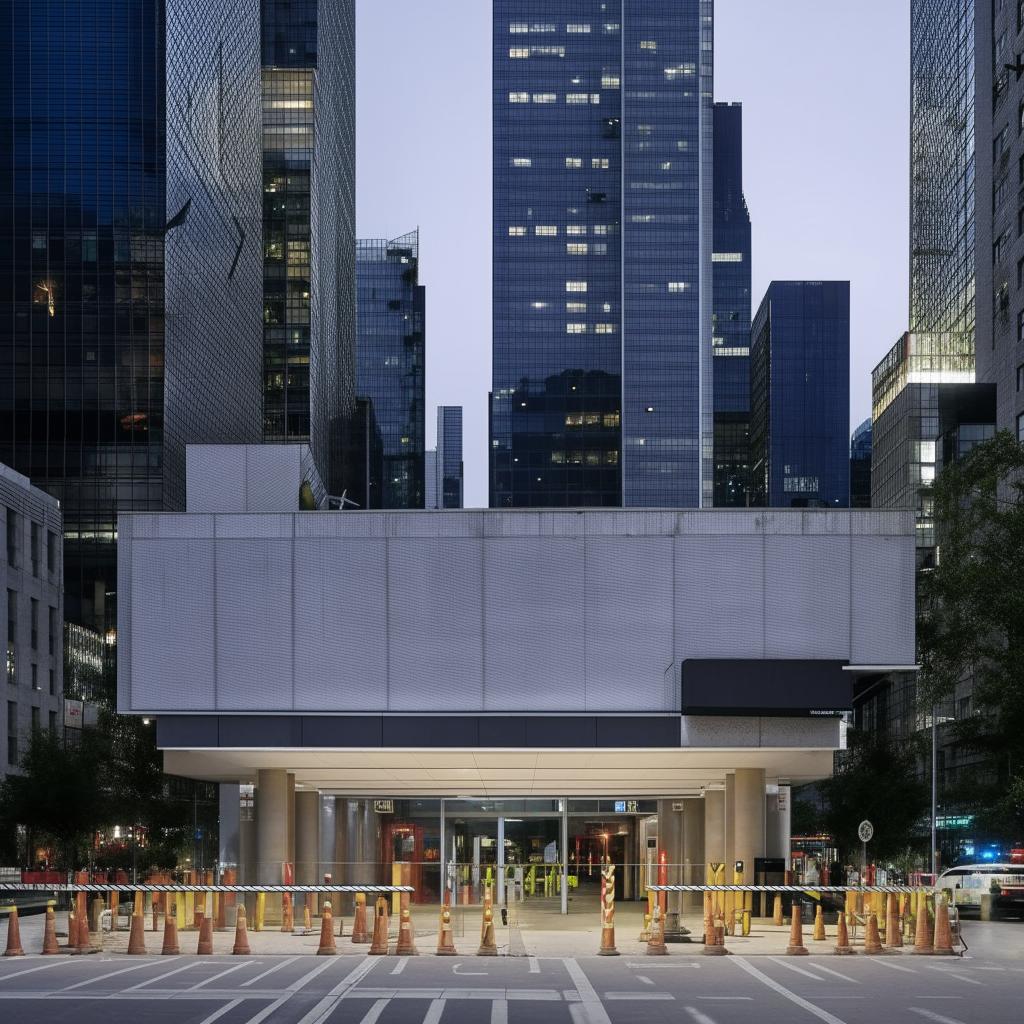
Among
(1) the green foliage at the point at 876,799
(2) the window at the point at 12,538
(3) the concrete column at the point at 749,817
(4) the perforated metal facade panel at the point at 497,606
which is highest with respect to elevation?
(2) the window at the point at 12,538

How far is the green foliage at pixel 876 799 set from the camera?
9712cm

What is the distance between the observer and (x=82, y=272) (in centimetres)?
14250

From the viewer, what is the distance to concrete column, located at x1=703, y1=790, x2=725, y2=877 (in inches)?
1922

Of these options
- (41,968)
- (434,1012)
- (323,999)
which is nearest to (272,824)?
(41,968)

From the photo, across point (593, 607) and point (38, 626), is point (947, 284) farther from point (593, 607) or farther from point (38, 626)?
point (593, 607)

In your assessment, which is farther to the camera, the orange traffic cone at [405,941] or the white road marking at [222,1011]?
the orange traffic cone at [405,941]

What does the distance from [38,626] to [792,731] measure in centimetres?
7558

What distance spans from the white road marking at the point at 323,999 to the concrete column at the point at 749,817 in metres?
14.4

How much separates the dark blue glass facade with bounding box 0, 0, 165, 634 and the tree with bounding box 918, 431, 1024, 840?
9735 cm

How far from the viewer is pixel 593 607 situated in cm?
4047

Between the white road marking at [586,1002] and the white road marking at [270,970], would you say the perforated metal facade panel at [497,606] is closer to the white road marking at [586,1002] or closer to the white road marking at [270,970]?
the white road marking at [270,970]

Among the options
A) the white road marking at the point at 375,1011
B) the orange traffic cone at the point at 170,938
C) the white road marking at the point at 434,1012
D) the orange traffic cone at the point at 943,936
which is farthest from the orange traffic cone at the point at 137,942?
the orange traffic cone at the point at 943,936

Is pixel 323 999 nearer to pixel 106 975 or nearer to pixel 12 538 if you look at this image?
pixel 106 975

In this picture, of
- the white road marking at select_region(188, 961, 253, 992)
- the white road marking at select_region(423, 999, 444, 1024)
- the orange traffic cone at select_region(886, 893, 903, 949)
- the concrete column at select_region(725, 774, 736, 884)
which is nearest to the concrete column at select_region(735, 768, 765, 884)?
the concrete column at select_region(725, 774, 736, 884)
